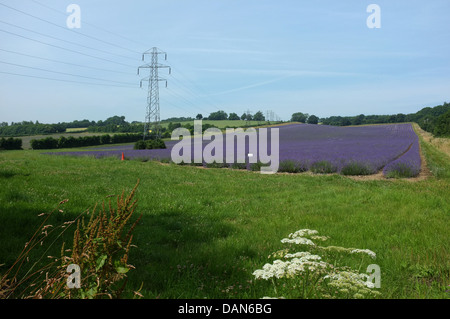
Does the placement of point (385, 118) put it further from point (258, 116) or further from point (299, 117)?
point (258, 116)

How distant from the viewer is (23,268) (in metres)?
4.65

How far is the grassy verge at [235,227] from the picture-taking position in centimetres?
415

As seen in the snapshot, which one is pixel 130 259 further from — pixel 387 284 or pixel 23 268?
pixel 387 284

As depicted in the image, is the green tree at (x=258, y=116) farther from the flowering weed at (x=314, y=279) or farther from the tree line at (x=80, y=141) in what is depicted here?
the flowering weed at (x=314, y=279)

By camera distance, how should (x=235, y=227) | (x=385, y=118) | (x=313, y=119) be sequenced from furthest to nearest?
(x=313, y=119) → (x=385, y=118) → (x=235, y=227)

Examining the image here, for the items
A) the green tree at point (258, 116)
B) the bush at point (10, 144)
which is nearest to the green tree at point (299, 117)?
the green tree at point (258, 116)

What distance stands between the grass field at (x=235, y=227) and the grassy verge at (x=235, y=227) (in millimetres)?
21

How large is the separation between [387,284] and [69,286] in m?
3.76

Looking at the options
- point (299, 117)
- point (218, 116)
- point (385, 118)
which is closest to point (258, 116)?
point (218, 116)

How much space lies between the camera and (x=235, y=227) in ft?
22.6

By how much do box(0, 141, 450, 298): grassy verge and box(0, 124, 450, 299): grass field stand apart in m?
0.02

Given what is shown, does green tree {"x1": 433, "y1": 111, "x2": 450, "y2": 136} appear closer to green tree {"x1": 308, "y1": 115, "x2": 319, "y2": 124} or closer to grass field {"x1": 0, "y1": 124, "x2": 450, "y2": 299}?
grass field {"x1": 0, "y1": 124, "x2": 450, "y2": 299}
